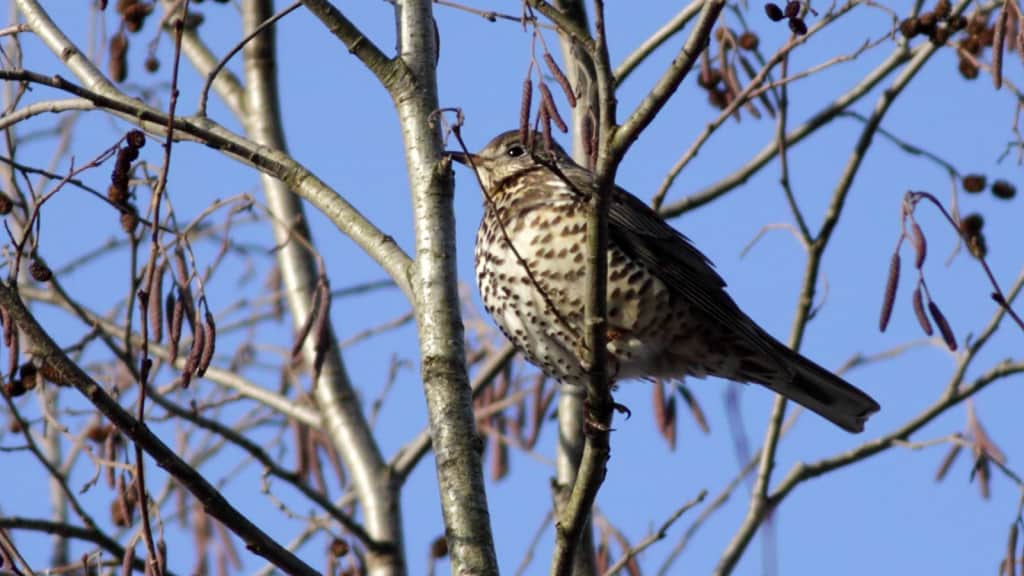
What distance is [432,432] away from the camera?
12.6ft

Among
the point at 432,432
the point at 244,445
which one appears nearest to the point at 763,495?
the point at 244,445

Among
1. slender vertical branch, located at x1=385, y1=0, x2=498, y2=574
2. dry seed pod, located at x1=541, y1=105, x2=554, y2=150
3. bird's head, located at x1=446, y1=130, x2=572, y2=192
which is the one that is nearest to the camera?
dry seed pod, located at x1=541, y1=105, x2=554, y2=150

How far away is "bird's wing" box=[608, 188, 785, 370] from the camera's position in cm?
536

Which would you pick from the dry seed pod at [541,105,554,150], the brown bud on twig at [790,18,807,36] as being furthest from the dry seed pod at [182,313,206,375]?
the brown bud on twig at [790,18,807,36]

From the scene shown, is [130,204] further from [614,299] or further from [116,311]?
[116,311]

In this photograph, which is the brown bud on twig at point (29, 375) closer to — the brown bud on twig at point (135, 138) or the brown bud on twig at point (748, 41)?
the brown bud on twig at point (135, 138)

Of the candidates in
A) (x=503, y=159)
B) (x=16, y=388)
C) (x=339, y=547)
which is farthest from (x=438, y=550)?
(x=16, y=388)

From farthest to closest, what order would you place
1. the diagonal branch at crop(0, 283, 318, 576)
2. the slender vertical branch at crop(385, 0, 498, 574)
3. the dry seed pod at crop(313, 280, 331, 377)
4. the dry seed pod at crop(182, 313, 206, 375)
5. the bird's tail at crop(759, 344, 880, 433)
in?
the bird's tail at crop(759, 344, 880, 433) → the dry seed pod at crop(313, 280, 331, 377) → the dry seed pod at crop(182, 313, 206, 375) → the slender vertical branch at crop(385, 0, 498, 574) → the diagonal branch at crop(0, 283, 318, 576)

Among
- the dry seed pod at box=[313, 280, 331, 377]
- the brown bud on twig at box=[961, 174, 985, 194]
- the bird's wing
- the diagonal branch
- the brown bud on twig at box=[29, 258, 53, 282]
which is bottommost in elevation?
the diagonal branch

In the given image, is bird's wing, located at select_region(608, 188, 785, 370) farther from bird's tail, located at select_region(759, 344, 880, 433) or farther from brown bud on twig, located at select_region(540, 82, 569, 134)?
brown bud on twig, located at select_region(540, 82, 569, 134)

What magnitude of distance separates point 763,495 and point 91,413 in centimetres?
271

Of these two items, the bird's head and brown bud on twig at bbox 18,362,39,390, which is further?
the bird's head

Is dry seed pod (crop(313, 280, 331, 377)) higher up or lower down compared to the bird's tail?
lower down

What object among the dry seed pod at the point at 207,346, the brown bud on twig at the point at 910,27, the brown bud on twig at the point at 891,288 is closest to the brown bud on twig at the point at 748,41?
the brown bud on twig at the point at 910,27
